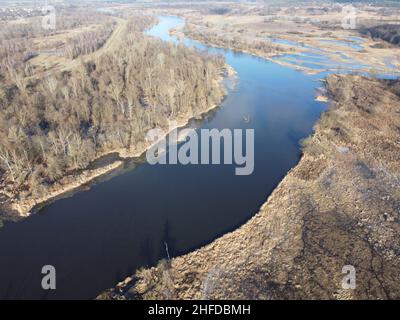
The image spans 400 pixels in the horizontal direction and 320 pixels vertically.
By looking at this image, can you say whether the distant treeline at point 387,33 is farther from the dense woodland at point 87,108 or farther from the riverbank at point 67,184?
the riverbank at point 67,184

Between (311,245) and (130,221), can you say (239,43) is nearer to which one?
(130,221)

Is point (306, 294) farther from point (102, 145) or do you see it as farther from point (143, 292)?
point (102, 145)

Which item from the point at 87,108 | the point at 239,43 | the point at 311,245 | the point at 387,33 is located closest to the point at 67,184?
the point at 87,108

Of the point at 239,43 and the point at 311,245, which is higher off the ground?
the point at 239,43

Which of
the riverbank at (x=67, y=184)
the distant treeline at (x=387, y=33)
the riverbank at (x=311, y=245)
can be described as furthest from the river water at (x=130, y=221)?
the distant treeline at (x=387, y=33)

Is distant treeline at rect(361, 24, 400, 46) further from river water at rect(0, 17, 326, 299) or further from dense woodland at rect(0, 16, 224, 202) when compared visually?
river water at rect(0, 17, 326, 299)

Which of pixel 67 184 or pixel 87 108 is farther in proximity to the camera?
pixel 87 108

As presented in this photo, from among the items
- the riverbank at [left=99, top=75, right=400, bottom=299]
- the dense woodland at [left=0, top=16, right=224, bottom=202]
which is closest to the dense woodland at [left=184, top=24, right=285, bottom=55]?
the dense woodland at [left=0, top=16, right=224, bottom=202]

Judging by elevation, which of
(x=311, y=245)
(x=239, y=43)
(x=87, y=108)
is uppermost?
(x=239, y=43)
